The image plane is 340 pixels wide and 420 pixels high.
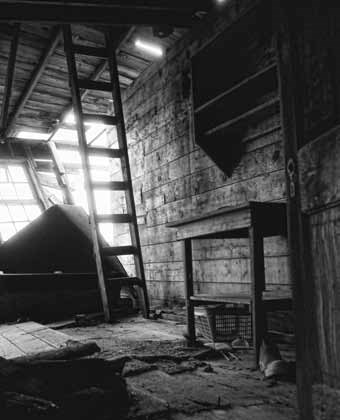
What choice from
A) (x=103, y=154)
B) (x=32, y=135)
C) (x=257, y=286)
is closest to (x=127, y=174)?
(x=103, y=154)

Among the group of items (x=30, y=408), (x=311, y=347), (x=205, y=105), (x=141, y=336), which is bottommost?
(x=141, y=336)

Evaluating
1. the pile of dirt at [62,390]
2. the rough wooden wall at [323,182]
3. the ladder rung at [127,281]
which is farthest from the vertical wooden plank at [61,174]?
the rough wooden wall at [323,182]

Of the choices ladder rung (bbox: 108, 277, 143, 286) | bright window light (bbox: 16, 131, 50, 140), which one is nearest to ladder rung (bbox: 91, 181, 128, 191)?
ladder rung (bbox: 108, 277, 143, 286)

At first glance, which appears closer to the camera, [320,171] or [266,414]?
[320,171]

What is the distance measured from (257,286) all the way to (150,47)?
424 centimetres

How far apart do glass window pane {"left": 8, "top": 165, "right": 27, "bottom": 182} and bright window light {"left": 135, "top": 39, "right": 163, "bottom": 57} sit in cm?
447

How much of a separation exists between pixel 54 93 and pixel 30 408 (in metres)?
6.56

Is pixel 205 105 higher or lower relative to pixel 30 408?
higher

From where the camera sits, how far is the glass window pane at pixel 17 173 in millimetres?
8719

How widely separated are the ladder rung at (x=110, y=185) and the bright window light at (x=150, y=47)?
2.05 m

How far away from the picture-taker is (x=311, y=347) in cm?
135

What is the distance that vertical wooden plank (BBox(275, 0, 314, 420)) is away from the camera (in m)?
1.37

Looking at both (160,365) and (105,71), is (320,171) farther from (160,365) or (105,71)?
(105,71)

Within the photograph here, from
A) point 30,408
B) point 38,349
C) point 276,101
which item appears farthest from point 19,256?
point 30,408
